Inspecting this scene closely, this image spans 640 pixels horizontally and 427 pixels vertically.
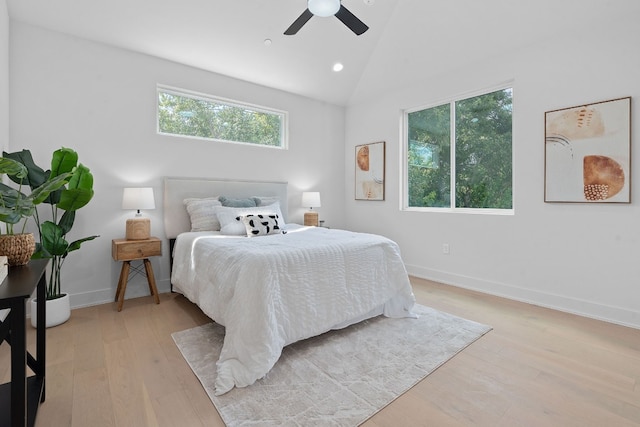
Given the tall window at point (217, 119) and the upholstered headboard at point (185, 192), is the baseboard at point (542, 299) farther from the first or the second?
the tall window at point (217, 119)

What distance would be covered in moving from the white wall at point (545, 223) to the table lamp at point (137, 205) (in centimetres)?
333

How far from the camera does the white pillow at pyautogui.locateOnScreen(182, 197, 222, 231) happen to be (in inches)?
137

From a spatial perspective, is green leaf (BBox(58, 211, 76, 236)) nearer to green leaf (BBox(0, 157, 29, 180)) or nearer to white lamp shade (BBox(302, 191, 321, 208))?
green leaf (BBox(0, 157, 29, 180))

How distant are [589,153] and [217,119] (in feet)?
13.3

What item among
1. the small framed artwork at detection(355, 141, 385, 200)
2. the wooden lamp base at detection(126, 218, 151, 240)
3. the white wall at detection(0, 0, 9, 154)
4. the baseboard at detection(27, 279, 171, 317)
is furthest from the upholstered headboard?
the small framed artwork at detection(355, 141, 385, 200)

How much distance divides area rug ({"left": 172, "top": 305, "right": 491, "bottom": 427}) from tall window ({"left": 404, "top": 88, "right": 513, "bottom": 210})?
1783 mm

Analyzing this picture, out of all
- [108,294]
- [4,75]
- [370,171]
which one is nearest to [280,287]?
[108,294]

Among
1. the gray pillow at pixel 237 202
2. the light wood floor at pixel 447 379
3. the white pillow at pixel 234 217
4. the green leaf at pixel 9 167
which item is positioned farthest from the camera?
the gray pillow at pixel 237 202

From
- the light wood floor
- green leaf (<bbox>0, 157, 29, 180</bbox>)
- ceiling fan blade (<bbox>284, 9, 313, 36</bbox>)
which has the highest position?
ceiling fan blade (<bbox>284, 9, 313, 36</bbox>)

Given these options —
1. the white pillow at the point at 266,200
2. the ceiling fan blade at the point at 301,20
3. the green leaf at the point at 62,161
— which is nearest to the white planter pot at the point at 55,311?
the green leaf at the point at 62,161

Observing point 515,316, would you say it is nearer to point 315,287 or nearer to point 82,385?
point 315,287

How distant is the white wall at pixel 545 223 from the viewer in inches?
109

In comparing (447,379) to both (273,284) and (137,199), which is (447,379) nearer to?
(273,284)

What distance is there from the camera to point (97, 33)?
311cm
